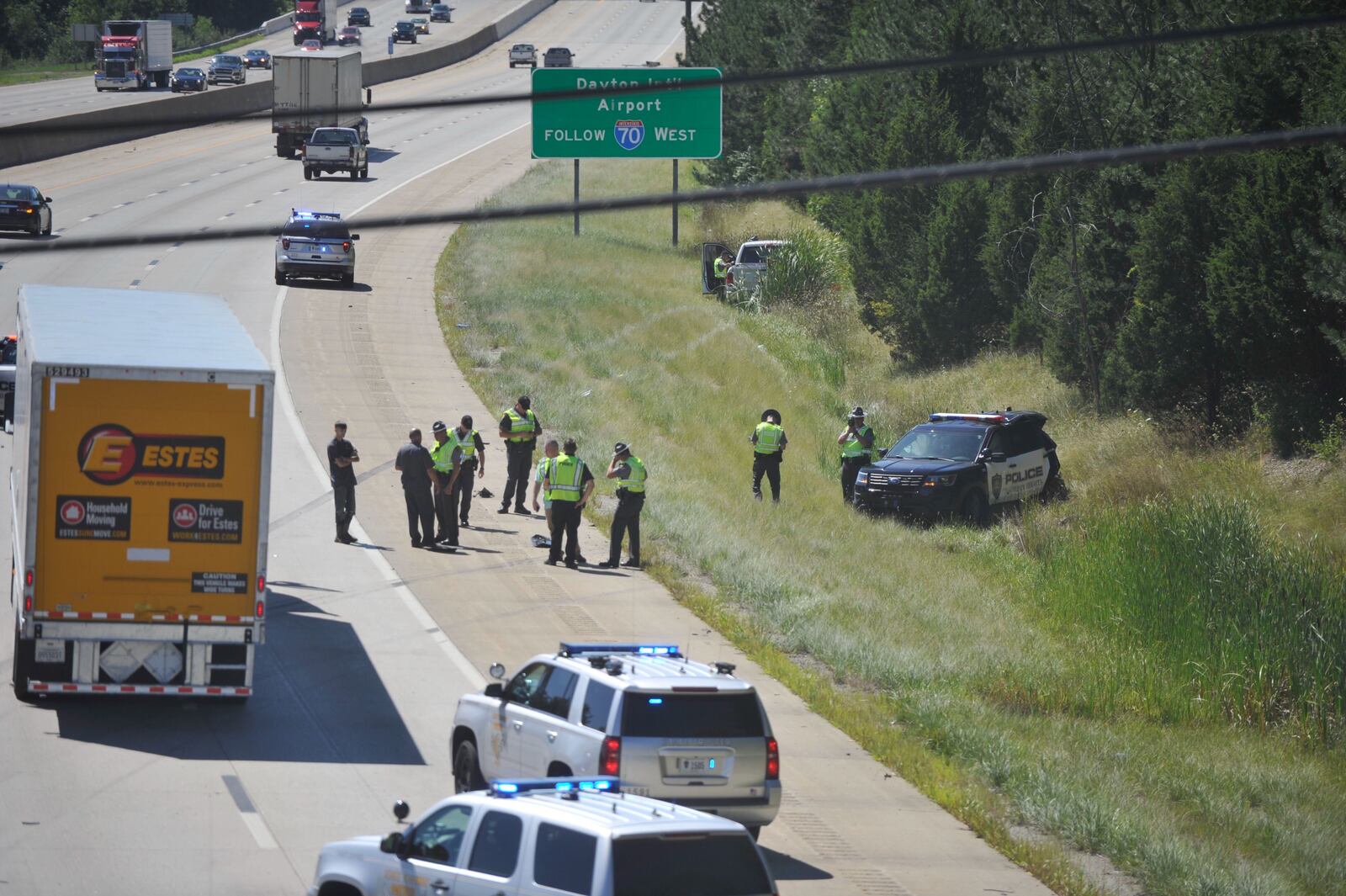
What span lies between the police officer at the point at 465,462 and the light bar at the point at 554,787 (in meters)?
14.4

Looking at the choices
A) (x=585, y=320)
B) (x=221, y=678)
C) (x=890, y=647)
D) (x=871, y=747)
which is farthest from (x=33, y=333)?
(x=585, y=320)

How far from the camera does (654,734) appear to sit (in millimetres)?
11609

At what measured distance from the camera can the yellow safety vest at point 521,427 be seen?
82.2 ft

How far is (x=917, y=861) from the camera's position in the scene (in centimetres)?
1273

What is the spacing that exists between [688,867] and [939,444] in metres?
20.2

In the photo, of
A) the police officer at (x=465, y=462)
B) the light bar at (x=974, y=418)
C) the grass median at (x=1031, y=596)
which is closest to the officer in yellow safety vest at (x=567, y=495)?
the grass median at (x=1031, y=596)

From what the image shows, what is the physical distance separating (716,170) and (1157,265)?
34303mm

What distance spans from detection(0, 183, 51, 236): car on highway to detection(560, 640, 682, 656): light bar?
38.4 meters

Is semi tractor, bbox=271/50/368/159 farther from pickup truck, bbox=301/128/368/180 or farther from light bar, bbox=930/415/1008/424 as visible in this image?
light bar, bbox=930/415/1008/424

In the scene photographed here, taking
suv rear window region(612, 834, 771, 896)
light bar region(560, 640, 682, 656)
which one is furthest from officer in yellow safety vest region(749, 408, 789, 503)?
suv rear window region(612, 834, 771, 896)

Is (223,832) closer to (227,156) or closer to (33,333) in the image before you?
(33,333)

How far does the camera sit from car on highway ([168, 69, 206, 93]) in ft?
282

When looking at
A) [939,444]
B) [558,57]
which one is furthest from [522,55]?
[939,444]

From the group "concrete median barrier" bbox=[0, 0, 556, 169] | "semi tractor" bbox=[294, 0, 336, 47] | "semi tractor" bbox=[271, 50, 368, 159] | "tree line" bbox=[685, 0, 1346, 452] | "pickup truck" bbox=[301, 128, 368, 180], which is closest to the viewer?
"tree line" bbox=[685, 0, 1346, 452]
